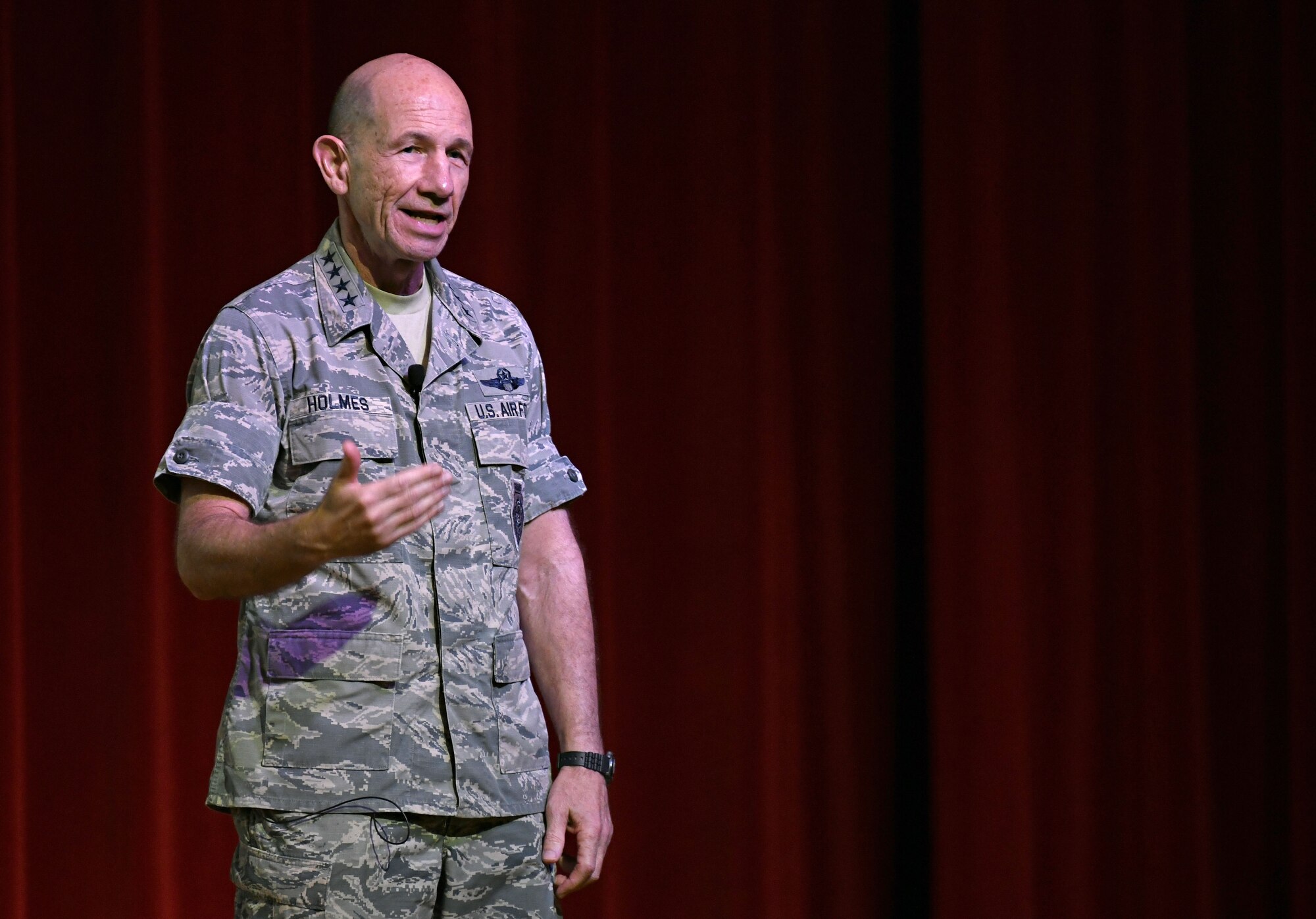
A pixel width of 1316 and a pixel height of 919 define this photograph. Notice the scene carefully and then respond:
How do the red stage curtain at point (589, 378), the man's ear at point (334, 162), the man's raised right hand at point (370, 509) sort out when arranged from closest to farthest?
the man's raised right hand at point (370, 509) → the man's ear at point (334, 162) → the red stage curtain at point (589, 378)

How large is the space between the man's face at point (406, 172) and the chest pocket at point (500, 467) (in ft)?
0.64

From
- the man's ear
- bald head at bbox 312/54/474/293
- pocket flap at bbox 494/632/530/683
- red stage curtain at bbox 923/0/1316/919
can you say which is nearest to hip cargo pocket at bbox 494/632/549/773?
pocket flap at bbox 494/632/530/683

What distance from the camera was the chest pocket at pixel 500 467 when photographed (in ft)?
5.49

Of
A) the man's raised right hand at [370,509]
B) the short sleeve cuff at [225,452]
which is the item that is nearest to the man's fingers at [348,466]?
the man's raised right hand at [370,509]

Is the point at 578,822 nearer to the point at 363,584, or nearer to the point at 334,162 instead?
the point at 363,584

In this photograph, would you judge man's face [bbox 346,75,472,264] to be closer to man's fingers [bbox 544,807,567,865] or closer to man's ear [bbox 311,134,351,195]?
man's ear [bbox 311,134,351,195]

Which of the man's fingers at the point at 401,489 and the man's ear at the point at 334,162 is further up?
the man's ear at the point at 334,162

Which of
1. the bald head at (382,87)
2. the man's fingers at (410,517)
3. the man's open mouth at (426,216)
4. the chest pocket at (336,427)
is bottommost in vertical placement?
the man's fingers at (410,517)

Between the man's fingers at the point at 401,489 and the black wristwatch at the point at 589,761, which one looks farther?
the black wristwatch at the point at 589,761

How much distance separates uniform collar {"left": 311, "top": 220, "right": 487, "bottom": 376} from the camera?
164cm

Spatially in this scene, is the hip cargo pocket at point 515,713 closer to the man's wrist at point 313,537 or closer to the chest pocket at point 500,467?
the chest pocket at point 500,467

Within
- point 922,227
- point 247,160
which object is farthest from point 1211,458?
point 247,160

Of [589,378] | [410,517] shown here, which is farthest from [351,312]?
[589,378]

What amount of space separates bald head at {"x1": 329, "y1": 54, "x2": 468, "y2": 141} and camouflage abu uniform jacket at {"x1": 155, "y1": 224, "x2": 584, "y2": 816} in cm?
16
